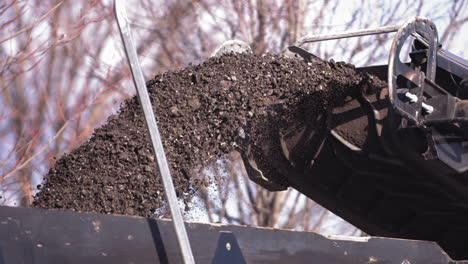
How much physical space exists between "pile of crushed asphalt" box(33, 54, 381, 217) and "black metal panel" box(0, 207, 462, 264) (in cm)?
90

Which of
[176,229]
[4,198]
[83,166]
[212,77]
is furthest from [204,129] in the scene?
[4,198]


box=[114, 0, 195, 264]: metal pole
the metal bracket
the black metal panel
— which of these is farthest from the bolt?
box=[114, 0, 195, 264]: metal pole

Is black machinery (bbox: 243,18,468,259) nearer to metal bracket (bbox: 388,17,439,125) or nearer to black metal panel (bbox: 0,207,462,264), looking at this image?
metal bracket (bbox: 388,17,439,125)

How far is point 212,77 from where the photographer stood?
126 inches

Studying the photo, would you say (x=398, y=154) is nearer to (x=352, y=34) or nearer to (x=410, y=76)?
(x=410, y=76)

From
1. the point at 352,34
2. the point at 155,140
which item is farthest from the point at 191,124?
the point at 155,140

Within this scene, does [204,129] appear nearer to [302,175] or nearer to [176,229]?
[302,175]

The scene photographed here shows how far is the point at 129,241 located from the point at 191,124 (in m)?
1.45

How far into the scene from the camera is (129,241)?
65.2 inches

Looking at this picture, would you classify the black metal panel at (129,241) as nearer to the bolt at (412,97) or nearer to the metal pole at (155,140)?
the metal pole at (155,140)

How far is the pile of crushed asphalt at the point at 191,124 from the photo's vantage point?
2.74 metres

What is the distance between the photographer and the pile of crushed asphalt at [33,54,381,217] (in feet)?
9.00

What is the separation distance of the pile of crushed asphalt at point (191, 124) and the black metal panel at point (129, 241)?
901 millimetres

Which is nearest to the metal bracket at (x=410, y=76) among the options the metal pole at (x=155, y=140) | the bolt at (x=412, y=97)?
the bolt at (x=412, y=97)
